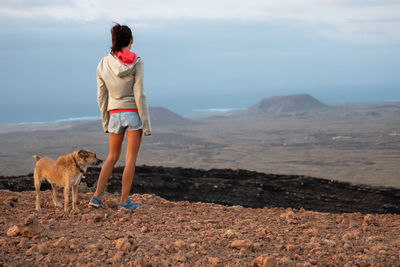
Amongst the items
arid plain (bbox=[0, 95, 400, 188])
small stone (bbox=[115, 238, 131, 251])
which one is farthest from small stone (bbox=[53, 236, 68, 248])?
arid plain (bbox=[0, 95, 400, 188])

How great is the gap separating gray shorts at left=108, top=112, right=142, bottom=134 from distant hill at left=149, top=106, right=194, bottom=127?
56124 mm

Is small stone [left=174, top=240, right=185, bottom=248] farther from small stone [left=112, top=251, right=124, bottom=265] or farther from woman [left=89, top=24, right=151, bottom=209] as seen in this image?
woman [left=89, top=24, right=151, bottom=209]

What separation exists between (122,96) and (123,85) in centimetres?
13

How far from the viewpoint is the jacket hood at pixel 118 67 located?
17.2 ft

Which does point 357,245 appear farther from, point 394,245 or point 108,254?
point 108,254

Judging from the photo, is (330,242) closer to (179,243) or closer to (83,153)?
(179,243)

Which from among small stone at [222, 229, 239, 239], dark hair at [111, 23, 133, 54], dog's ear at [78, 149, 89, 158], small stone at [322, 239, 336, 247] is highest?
dark hair at [111, 23, 133, 54]

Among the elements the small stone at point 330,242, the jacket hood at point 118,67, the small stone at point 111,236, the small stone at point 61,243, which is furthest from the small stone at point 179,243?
the jacket hood at point 118,67

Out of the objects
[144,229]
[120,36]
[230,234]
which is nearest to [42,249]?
[144,229]

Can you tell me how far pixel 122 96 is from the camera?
5.38m

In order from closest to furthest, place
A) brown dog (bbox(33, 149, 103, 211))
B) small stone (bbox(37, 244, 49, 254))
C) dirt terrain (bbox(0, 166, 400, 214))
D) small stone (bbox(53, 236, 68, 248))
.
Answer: small stone (bbox(37, 244, 49, 254)) < small stone (bbox(53, 236, 68, 248)) < brown dog (bbox(33, 149, 103, 211)) < dirt terrain (bbox(0, 166, 400, 214))

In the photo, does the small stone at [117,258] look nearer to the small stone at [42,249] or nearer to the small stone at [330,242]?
the small stone at [42,249]

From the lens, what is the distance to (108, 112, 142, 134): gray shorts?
5.33 meters

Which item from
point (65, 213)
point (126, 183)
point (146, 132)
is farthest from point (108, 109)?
point (65, 213)
